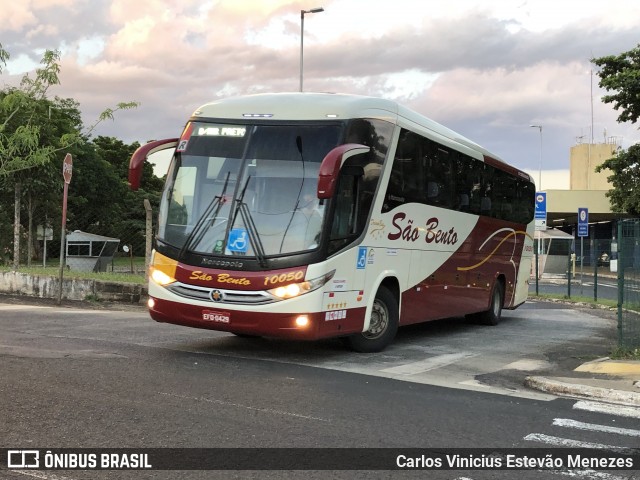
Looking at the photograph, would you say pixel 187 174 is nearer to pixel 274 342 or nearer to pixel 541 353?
pixel 274 342

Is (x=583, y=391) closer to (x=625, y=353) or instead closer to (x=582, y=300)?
(x=625, y=353)

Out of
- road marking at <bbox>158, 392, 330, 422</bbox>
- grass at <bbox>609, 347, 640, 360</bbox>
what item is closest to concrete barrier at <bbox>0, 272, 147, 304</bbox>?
road marking at <bbox>158, 392, 330, 422</bbox>

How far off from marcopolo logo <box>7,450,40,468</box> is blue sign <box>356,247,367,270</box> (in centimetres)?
543

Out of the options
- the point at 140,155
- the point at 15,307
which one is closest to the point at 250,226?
the point at 140,155

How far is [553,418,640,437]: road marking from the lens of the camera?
20.0ft

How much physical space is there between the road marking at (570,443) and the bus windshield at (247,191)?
382 centimetres

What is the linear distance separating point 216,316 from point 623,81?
55.1ft

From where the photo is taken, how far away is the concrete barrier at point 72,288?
1683 cm

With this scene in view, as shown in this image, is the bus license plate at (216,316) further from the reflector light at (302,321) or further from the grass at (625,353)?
the grass at (625,353)

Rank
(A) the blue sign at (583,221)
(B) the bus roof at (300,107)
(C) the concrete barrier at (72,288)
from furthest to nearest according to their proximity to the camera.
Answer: (A) the blue sign at (583,221)
(C) the concrete barrier at (72,288)
(B) the bus roof at (300,107)

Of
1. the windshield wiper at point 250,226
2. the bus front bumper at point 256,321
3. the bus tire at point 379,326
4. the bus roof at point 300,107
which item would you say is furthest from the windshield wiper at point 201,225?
the bus tire at point 379,326

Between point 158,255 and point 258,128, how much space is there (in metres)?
2.14

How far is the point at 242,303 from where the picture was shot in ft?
29.0

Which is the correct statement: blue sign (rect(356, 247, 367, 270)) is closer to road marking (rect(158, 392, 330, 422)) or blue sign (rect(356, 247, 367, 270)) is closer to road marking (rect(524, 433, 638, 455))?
road marking (rect(158, 392, 330, 422))
